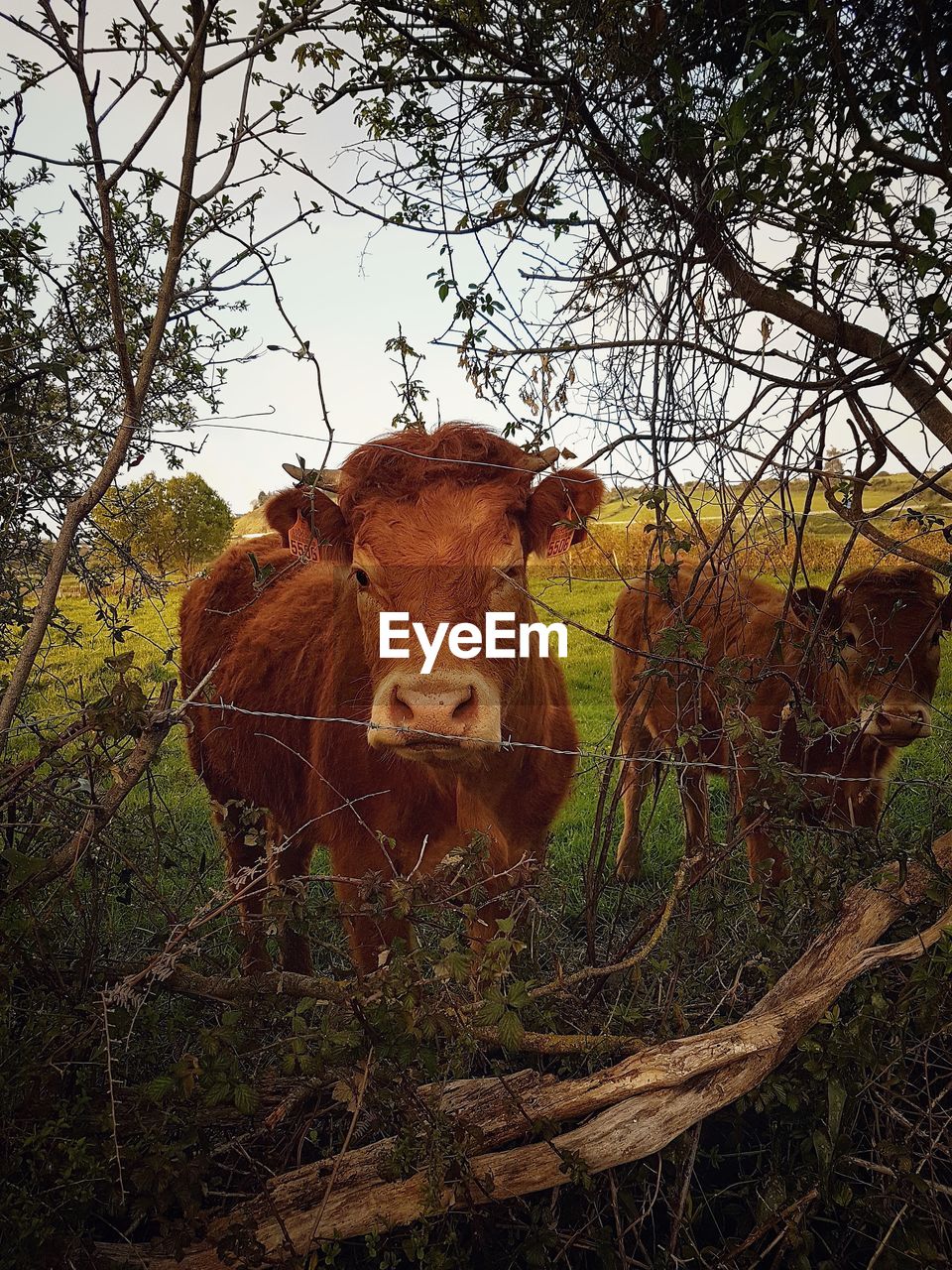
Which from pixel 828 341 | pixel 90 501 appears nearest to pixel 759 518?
pixel 828 341

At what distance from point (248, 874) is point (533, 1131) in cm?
99

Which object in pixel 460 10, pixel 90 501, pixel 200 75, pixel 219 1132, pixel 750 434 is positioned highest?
pixel 460 10

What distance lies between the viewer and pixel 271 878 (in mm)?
2199

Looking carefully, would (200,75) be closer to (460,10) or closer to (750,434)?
(460,10)

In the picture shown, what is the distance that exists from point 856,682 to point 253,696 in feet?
11.7

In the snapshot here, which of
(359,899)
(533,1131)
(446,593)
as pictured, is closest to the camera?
(533,1131)

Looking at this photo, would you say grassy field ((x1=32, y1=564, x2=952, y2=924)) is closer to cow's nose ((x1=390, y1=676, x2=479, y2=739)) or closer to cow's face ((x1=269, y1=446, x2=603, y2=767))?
Answer: cow's face ((x1=269, y1=446, x2=603, y2=767))

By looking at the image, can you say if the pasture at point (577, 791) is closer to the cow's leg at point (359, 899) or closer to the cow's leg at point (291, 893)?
the cow's leg at point (291, 893)

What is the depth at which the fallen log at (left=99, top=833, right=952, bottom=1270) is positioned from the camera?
1.92m

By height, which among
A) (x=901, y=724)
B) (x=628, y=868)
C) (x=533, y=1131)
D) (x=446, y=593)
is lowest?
(x=628, y=868)

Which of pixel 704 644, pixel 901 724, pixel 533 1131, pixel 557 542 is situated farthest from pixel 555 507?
pixel 533 1131

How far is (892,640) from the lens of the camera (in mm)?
4734

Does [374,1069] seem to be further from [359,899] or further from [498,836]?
[498,836]

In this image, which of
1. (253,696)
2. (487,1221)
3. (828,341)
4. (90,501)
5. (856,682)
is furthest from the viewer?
(253,696)
